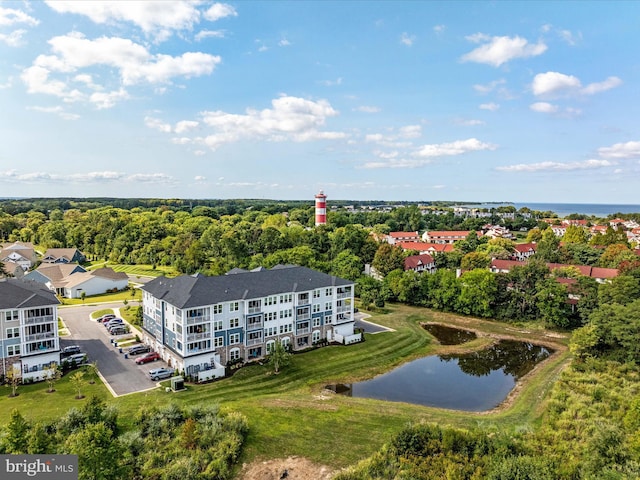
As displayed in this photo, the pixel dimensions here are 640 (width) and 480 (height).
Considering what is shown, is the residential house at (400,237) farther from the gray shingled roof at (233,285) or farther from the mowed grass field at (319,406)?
the mowed grass field at (319,406)

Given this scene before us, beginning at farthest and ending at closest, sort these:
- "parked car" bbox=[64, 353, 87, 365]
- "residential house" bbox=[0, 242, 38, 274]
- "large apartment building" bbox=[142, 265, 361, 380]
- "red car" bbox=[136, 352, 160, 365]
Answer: "residential house" bbox=[0, 242, 38, 274] → "red car" bbox=[136, 352, 160, 365] → "parked car" bbox=[64, 353, 87, 365] → "large apartment building" bbox=[142, 265, 361, 380]

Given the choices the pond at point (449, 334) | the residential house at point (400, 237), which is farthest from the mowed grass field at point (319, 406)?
the residential house at point (400, 237)

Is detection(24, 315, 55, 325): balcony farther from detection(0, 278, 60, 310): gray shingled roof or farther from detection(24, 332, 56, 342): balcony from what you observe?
detection(0, 278, 60, 310): gray shingled roof

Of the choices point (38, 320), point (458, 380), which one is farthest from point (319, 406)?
point (38, 320)

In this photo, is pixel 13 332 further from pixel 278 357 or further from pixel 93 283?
pixel 93 283

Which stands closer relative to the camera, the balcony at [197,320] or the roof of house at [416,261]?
the balcony at [197,320]

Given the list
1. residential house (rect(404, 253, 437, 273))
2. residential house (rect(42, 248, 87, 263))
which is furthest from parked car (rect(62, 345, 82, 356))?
residential house (rect(42, 248, 87, 263))

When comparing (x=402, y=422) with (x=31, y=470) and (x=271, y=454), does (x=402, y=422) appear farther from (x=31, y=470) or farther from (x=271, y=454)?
(x=31, y=470)
